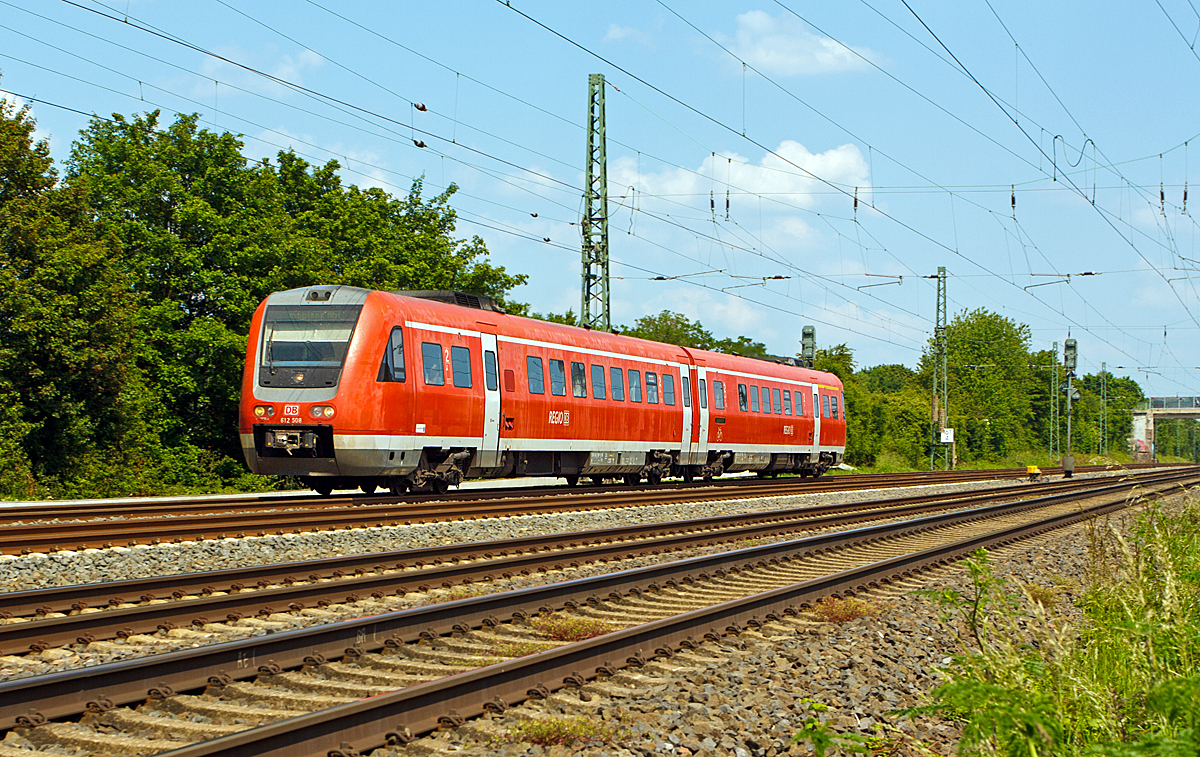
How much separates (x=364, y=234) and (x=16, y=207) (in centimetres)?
1554

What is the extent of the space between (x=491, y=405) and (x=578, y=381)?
3230mm

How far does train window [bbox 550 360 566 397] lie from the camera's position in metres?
20.4

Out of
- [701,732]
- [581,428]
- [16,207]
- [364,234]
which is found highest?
[364,234]

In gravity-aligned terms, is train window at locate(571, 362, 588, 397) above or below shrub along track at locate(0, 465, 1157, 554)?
above

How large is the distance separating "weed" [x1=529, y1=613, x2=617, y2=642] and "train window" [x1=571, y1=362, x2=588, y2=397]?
13329 millimetres

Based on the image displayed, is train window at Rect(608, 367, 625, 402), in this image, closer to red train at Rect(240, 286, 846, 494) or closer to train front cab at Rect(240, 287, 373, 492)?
red train at Rect(240, 286, 846, 494)

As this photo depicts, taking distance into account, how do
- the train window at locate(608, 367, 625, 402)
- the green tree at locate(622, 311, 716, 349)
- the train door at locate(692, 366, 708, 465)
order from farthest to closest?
1. the green tree at locate(622, 311, 716, 349)
2. the train door at locate(692, 366, 708, 465)
3. the train window at locate(608, 367, 625, 402)

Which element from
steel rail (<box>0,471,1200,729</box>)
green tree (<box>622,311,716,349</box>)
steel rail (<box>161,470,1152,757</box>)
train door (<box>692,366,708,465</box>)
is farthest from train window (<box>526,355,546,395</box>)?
green tree (<box>622,311,716,349</box>)

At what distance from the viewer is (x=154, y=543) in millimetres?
11016

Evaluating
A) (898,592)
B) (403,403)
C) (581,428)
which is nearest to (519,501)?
(403,403)

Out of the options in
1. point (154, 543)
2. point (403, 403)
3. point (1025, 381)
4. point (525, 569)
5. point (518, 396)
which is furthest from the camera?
point (1025, 381)

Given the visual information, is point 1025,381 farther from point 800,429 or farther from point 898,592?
point 898,592

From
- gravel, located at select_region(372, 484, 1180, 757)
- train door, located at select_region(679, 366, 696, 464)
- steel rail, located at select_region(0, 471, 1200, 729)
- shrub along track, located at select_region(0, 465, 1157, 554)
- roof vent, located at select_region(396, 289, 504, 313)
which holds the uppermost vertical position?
roof vent, located at select_region(396, 289, 504, 313)

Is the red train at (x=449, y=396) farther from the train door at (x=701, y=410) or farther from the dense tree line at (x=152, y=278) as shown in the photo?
the dense tree line at (x=152, y=278)
